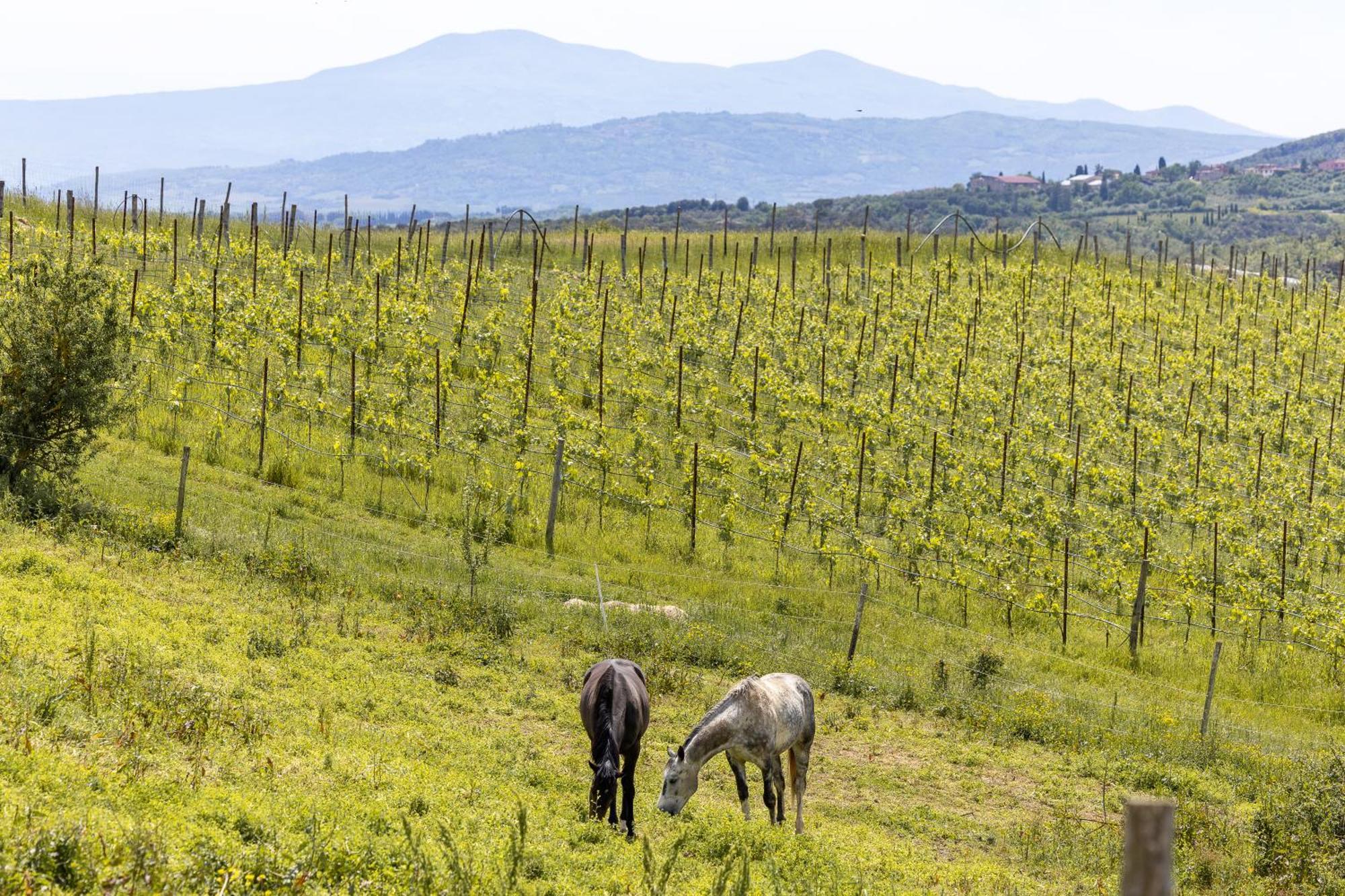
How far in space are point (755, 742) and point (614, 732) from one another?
176cm

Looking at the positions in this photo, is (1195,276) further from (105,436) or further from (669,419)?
(105,436)

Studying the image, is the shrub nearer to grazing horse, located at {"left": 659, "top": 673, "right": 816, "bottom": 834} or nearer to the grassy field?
the grassy field

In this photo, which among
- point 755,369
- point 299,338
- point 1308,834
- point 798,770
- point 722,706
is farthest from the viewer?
point 755,369

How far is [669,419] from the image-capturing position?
1325 inches

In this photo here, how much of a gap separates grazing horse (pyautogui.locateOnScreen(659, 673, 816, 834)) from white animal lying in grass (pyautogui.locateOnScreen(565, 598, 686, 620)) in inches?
288

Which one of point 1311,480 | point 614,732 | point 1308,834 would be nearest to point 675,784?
Answer: point 614,732

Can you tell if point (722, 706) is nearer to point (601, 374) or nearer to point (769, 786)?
point (769, 786)

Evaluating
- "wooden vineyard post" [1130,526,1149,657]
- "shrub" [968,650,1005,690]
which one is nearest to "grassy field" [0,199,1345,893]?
"shrub" [968,650,1005,690]

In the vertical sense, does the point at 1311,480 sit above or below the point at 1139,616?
above

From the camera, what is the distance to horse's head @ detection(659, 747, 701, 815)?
12.2 meters

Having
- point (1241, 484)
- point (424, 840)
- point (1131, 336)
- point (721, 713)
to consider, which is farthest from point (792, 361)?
point (424, 840)

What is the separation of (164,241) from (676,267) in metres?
27.6

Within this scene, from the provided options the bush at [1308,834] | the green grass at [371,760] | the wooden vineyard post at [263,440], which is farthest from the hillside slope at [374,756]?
the wooden vineyard post at [263,440]

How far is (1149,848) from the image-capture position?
446 cm
